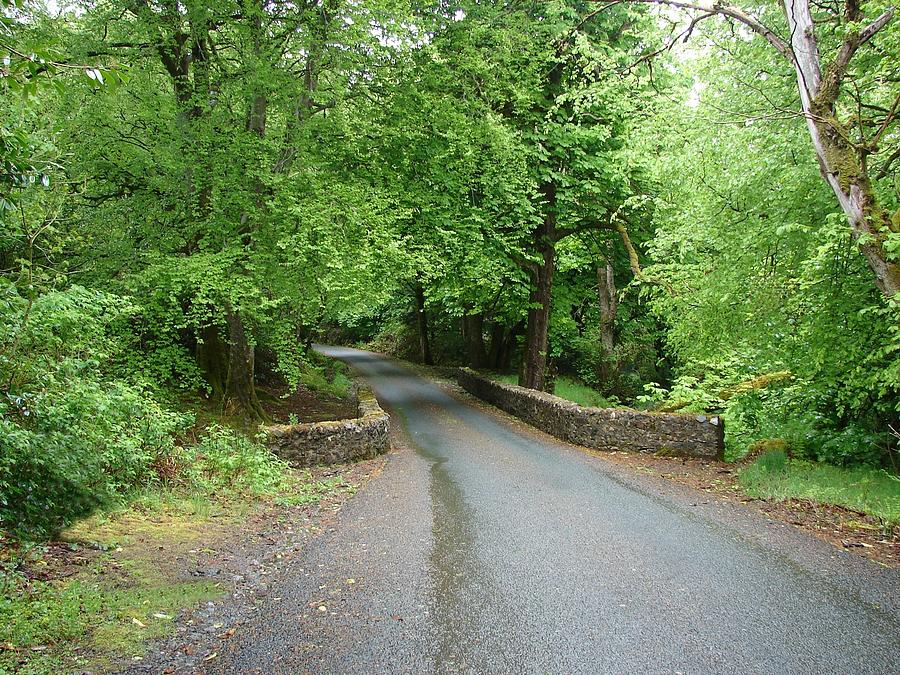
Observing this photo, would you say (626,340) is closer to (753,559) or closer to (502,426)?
(502,426)

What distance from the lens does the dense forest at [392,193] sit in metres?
5.95

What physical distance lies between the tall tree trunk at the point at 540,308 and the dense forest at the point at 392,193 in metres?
0.19

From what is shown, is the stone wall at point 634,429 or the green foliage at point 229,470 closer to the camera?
the green foliage at point 229,470

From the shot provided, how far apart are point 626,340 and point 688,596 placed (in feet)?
61.4

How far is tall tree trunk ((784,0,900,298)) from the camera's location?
6062 mm

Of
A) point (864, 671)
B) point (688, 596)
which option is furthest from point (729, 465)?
point (864, 671)

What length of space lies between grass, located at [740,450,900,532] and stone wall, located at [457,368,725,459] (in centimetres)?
149

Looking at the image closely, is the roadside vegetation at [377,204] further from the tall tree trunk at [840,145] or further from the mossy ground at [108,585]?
the mossy ground at [108,585]

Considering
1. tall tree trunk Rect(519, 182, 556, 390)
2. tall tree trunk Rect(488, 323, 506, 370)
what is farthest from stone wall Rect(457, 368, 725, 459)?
tall tree trunk Rect(488, 323, 506, 370)

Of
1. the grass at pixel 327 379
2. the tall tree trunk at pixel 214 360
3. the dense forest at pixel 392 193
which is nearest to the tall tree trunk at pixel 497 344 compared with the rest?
the grass at pixel 327 379

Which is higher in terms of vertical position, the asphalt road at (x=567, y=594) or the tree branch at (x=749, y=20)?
the tree branch at (x=749, y=20)

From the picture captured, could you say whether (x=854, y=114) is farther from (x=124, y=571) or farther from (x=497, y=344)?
(x=497, y=344)

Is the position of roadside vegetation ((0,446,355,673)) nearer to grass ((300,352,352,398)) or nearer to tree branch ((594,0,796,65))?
tree branch ((594,0,796,65))

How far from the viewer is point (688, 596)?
15.4 ft
